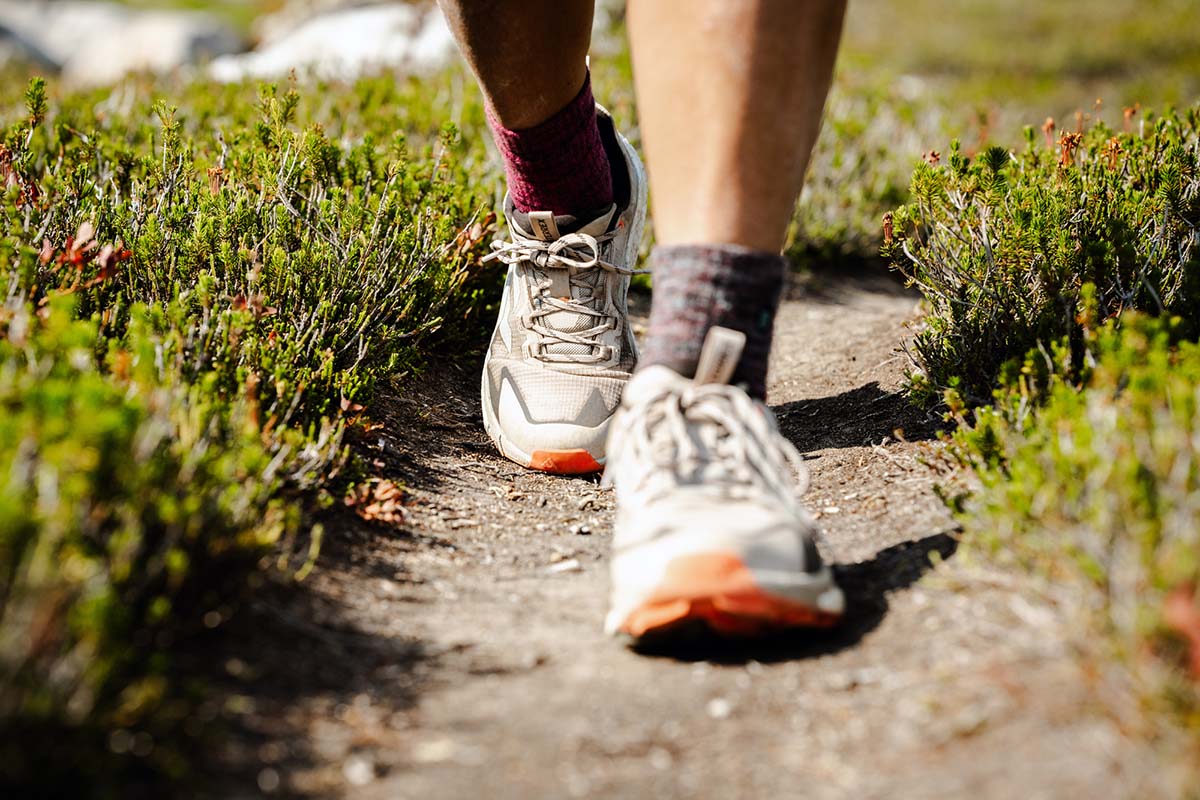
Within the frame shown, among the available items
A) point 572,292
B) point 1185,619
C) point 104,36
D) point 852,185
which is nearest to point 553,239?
point 572,292

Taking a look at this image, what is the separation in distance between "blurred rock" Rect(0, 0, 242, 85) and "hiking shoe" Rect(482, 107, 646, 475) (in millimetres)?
10123

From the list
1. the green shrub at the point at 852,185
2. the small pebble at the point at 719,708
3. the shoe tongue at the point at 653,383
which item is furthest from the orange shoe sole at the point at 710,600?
the green shrub at the point at 852,185

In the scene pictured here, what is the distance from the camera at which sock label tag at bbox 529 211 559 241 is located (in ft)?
8.98

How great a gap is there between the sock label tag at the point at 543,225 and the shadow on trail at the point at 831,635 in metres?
1.33

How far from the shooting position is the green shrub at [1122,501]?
1269 mm

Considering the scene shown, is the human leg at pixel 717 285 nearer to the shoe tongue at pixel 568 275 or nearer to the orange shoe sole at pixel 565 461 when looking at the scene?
the orange shoe sole at pixel 565 461

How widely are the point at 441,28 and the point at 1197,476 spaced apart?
8698 millimetres

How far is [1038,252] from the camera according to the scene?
2.50 m

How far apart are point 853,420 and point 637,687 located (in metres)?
1.52

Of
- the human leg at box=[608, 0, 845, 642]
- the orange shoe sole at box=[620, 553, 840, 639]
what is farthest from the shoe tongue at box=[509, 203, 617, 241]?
the orange shoe sole at box=[620, 553, 840, 639]

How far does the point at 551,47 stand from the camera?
2.54 meters

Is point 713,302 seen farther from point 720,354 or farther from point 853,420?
point 853,420

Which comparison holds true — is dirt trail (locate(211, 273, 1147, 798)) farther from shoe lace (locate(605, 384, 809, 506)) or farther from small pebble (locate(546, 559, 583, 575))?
shoe lace (locate(605, 384, 809, 506))

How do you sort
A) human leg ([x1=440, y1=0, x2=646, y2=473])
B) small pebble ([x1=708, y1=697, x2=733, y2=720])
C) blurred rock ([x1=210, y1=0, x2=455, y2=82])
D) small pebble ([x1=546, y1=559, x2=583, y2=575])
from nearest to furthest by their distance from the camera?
small pebble ([x1=708, y1=697, x2=733, y2=720]) < small pebble ([x1=546, y1=559, x2=583, y2=575]) < human leg ([x1=440, y1=0, x2=646, y2=473]) < blurred rock ([x1=210, y1=0, x2=455, y2=82])
